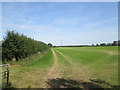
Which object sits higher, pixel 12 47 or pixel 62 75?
pixel 12 47

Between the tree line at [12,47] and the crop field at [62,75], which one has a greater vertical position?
the tree line at [12,47]

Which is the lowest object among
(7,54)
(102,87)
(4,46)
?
(102,87)

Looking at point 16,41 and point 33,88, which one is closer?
point 33,88

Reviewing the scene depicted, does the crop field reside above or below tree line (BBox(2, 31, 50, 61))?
below

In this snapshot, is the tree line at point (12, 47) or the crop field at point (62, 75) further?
the tree line at point (12, 47)

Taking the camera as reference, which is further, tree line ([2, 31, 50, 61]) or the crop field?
tree line ([2, 31, 50, 61])

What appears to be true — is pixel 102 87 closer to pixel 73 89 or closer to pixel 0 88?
pixel 73 89

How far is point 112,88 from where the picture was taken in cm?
515

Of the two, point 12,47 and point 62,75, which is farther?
point 12,47

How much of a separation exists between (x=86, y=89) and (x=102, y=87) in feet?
2.96

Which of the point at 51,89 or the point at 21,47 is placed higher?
the point at 21,47

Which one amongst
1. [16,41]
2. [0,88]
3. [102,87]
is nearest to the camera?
[0,88]

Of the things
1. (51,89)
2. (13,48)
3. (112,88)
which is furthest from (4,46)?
(112,88)

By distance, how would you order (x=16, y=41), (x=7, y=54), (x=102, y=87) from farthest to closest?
(x=16, y=41), (x=7, y=54), (x=102, y=87)
